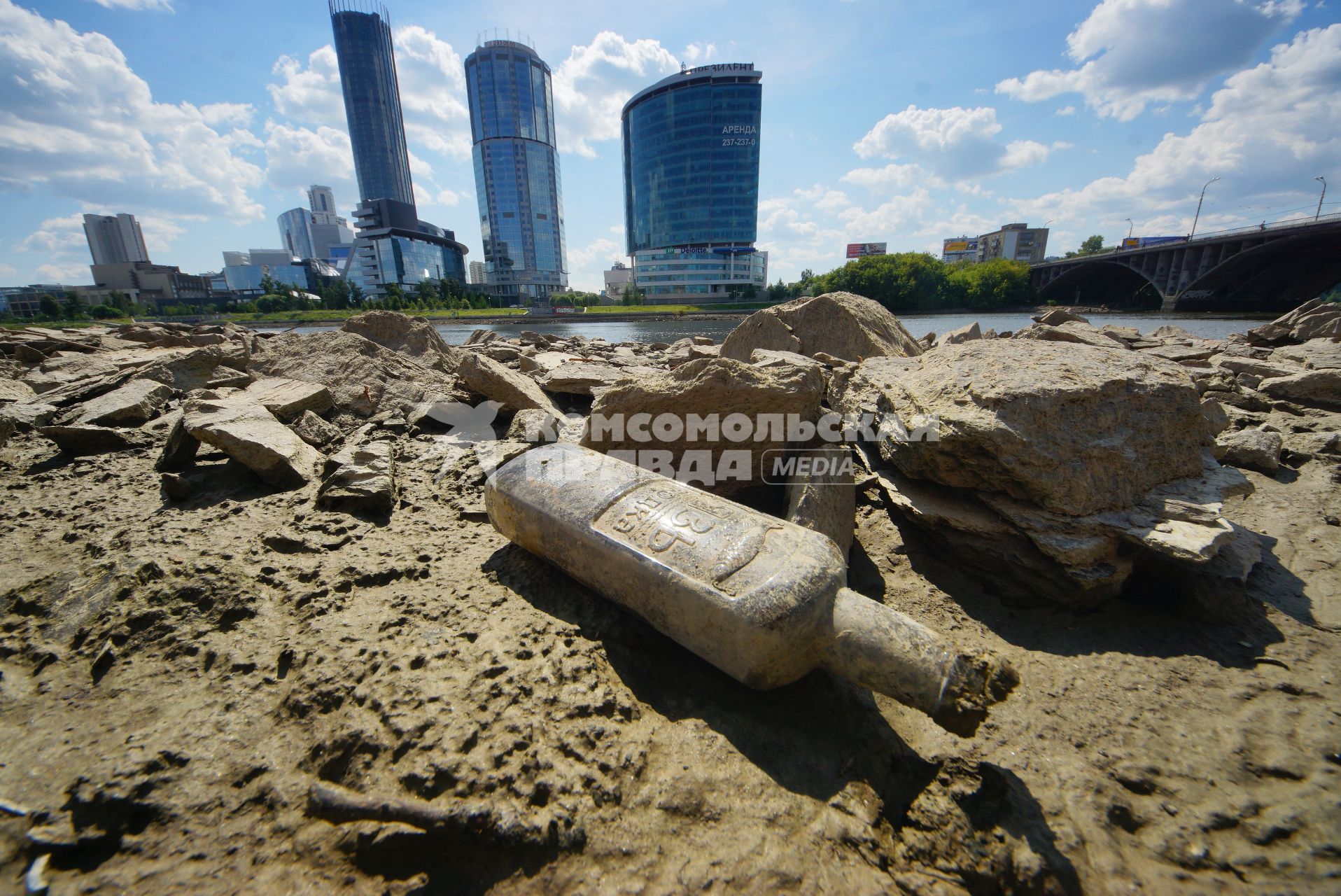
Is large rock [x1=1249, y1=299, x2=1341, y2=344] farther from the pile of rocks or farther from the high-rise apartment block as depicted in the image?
the high-rise apartment block

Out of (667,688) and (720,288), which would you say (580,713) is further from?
(720,288)

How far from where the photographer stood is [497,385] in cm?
520

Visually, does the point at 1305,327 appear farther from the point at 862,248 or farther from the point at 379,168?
the point at 379,168

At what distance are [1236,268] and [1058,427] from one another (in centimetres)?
4760

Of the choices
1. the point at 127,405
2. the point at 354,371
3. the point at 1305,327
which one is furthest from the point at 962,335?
the point at 127,405

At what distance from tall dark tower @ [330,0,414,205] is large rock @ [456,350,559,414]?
466 feet

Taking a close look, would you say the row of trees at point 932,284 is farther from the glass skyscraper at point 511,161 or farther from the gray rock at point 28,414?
the glass skyscraper at point 511,161

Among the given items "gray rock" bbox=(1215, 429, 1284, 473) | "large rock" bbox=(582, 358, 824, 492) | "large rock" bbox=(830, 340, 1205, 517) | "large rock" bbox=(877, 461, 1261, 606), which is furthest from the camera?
"gray rock" bbox=(1215, 429, 1284, 473)

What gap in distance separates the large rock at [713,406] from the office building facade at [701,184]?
229 feet

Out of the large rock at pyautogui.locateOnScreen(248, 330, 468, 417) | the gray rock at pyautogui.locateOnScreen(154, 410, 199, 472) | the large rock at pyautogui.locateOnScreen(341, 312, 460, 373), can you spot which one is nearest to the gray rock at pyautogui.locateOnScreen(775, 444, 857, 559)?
the large rock at pyautogui.locateOnScreen(248, 330, 468, 417)

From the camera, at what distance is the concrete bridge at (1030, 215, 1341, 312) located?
29359mm

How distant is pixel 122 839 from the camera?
151 centimetres

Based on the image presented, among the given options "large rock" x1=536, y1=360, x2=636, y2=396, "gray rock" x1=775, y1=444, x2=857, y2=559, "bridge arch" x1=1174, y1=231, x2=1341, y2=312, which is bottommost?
"gray rock" x1=775, y1=444, x2=857, y2=559

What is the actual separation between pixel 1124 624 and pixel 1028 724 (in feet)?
3.83
